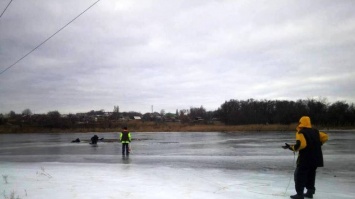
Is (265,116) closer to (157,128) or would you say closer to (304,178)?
(157,128)

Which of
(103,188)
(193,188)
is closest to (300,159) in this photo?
(193,188)

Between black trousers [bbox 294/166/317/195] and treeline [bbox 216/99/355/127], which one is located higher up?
treeline [bbox 216/99/355/127]

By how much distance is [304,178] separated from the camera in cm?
664

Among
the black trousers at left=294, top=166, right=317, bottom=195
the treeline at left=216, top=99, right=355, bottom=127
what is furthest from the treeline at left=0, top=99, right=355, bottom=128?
the black trousers at left=294, top=166, right=317, bottom=195

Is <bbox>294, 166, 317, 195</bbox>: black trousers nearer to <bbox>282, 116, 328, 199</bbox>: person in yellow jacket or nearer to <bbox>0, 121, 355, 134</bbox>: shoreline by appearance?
<bbox>282, 116, 328, 199</bbox>: person in yellow jacket

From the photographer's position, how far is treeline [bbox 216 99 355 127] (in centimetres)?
7031

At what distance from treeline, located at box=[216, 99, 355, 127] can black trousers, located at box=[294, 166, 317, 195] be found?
66591mm

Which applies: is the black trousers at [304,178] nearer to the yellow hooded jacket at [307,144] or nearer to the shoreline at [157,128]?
the yellow hooded jacket at [307,144]

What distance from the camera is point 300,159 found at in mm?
6723

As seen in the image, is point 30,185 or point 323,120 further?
point 323,120

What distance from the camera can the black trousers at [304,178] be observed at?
6609 millimetres

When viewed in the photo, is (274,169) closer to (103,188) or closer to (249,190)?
(249,190)

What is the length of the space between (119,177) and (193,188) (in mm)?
2695

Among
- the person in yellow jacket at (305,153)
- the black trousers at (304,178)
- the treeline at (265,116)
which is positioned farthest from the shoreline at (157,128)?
the person in yellow jacket at (305,153)
